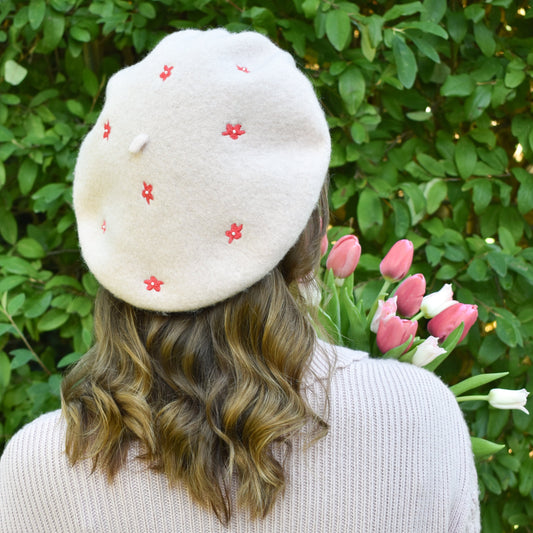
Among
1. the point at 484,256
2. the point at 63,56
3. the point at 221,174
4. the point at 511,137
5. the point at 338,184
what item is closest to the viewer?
the point at 221,174

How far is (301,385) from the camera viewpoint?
2.40ft

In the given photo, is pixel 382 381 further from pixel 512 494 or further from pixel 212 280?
pixel 512 494

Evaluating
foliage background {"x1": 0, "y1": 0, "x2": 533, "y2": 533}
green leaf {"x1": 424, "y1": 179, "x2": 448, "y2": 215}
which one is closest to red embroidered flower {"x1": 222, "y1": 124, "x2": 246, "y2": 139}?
foliage background {"x1": 0, "y1": 0, "x2": 533, "y2": 533}

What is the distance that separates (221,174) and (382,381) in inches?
12.7

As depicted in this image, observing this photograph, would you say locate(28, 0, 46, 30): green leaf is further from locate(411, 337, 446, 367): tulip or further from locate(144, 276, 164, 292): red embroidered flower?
locate(411, 337, 446, 367): tulip

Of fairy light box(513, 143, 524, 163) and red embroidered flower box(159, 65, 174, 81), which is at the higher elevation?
red embroidered flower box(159, 65, 174, 81)

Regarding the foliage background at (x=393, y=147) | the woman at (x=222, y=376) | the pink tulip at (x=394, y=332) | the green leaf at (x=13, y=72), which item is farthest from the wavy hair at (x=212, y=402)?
the green leaf at (x=13, y=72)

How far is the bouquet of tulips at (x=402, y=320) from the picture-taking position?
843 millimetres

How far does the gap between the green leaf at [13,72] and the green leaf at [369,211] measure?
867 mm

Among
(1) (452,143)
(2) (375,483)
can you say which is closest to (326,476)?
(2) (375,483)

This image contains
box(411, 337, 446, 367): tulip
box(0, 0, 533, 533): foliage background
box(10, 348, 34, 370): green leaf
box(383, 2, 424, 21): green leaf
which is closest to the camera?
box(411, 337, 446, 367): tulip

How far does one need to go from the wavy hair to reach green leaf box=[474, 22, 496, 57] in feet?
2.76

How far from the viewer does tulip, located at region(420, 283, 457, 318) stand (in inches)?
34.8

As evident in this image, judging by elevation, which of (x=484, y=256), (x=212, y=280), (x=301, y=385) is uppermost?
(x=212, y=280)
